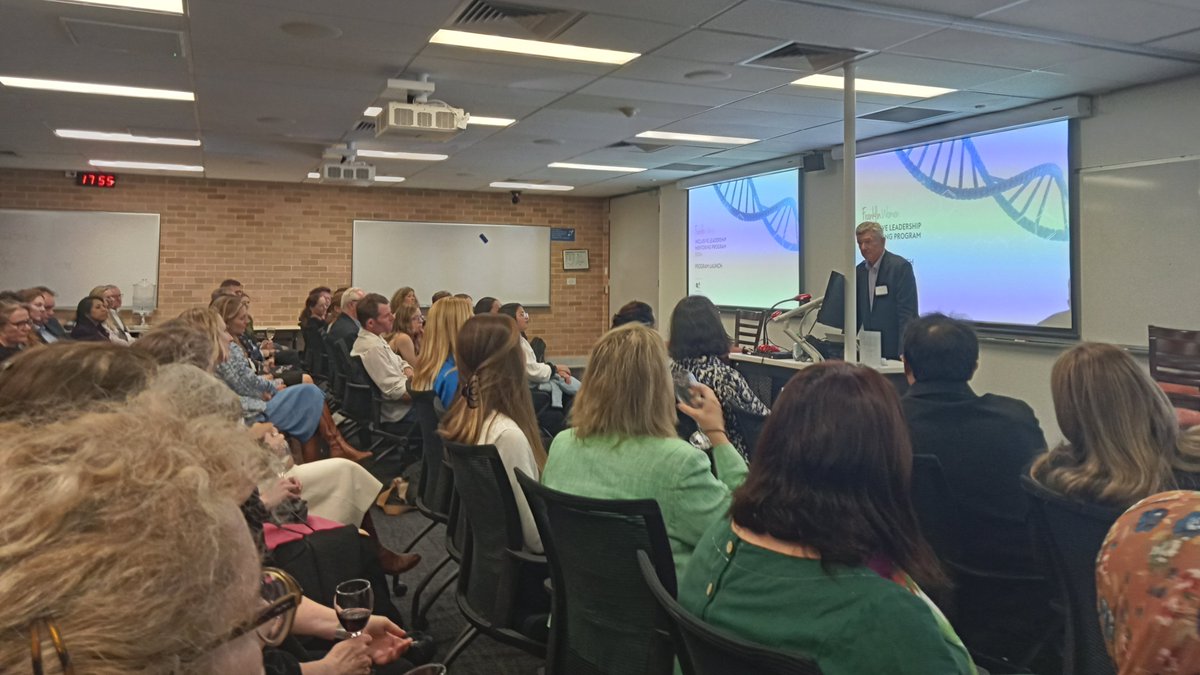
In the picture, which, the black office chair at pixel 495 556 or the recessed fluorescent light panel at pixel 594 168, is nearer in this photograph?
the black office chair at pixel 495 556

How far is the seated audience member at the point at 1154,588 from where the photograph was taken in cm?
82

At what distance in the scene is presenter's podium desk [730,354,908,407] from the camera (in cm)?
480

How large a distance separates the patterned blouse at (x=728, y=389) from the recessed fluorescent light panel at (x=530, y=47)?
1898 millimetres

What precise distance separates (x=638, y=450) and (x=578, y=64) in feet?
10.3

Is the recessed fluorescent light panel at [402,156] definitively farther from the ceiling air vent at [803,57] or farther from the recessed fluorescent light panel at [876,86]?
the ceiling air vent at [803,57]

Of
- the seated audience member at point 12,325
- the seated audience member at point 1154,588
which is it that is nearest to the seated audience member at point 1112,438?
the seated audience member at point 1154,588

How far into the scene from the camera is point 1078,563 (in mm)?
1659

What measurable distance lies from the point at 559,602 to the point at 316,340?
589 cm

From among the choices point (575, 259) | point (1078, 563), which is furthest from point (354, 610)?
point (575, 259)

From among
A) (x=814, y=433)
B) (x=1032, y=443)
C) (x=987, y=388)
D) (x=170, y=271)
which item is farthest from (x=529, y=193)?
(x=814, y=433)

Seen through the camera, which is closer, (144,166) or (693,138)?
(693,138)

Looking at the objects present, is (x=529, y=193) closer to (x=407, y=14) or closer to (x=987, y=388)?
(x=987, y=388)

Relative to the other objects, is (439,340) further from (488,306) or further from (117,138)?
(117,138)

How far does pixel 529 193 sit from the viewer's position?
11258 millimetres
